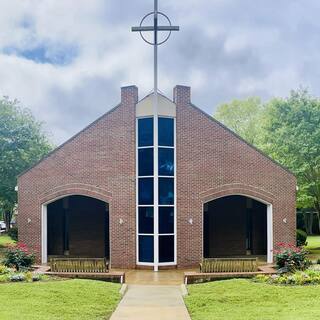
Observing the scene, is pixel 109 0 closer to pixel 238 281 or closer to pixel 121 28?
pixel 121 28

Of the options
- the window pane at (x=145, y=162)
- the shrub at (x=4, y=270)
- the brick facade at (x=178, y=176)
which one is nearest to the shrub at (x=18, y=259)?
the shrub at (x=4, y=270)

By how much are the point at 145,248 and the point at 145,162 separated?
3.73m

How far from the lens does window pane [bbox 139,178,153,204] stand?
843 inches

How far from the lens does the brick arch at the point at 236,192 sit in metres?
22.0

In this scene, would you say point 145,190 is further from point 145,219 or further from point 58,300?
point 58,300

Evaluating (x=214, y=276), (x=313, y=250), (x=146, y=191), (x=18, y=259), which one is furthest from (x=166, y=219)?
(x=313, y=250)

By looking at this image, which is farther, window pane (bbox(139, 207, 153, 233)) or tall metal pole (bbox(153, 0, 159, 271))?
window pane (bbox(139, 207, 153, 233))

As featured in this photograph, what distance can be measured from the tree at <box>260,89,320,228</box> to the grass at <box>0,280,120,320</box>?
16.1m

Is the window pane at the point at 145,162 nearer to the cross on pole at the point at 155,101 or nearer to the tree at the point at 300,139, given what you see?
the cross on pole at the point at 155,101

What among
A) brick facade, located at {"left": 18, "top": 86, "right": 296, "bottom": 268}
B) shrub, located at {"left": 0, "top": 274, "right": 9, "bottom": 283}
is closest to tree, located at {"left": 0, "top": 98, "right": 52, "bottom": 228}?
brick facade, located at {"left": 18, "top": 86, "right": 296, "bottom": 268}

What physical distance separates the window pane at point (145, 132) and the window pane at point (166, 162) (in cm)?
69

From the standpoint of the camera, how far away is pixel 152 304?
42.6 ft

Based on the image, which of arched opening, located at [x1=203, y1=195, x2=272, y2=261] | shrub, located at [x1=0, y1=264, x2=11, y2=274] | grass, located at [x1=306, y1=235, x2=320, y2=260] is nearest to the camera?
shrub, located at [x1=0, y1=264, x2=11, y2=274]

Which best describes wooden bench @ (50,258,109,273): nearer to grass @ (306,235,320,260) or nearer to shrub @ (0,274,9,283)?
shrub @ (0,274,9,283)
